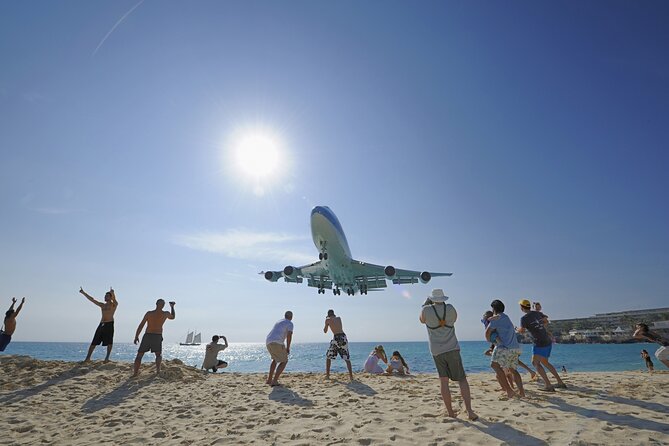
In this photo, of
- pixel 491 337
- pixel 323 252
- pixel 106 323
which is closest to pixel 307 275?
pixel 323 252

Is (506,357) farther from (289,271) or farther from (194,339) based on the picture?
(194,339)

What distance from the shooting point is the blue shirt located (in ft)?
19.9

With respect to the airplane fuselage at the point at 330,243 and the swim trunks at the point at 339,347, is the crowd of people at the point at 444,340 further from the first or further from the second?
the airplane fuselage at the point at 330,243

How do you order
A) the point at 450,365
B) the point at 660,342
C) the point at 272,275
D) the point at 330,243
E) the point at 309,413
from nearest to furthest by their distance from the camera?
the point at 450,365 < the point at 309,413 < the point at 660,342 < the point at 330,243 < the point at 272,275

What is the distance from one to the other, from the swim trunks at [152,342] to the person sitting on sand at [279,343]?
3.12m

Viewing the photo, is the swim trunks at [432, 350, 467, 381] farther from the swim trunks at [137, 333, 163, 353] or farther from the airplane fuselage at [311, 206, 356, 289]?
the airplane fuselage at [311, 206, 356, 289]

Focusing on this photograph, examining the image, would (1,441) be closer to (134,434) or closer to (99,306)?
(134,434)

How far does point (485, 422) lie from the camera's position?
4516 millimetres

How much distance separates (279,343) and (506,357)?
5405 mm

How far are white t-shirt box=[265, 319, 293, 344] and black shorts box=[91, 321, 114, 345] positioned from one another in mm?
5224

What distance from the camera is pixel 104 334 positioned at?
9859mm

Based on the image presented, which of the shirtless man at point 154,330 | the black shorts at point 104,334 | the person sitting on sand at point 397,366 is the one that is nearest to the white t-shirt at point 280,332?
the shirtless man at point 154,330

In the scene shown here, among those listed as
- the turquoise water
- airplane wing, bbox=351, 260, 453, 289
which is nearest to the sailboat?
the turquoise water

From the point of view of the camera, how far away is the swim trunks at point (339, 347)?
9000 mm
